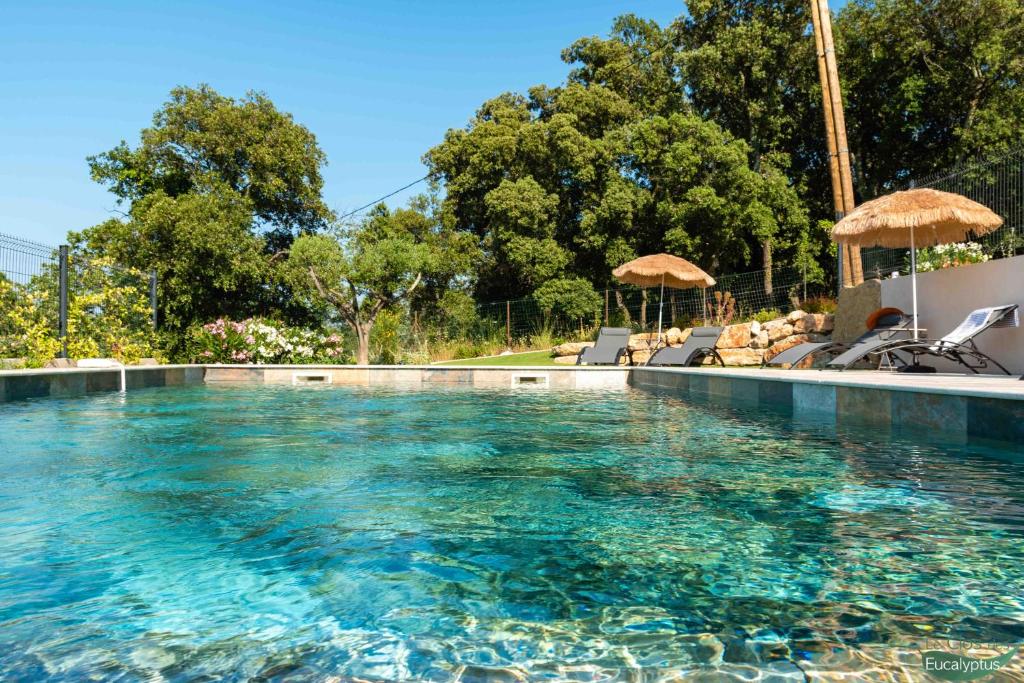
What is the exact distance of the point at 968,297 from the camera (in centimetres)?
819

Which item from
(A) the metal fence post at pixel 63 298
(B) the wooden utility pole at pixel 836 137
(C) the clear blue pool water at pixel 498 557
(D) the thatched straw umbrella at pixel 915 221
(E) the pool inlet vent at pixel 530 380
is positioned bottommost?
(C) the clear blue pool water at pixel 498 557

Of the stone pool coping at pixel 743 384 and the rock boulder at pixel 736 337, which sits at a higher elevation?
the rock boulder at pixel 736 337

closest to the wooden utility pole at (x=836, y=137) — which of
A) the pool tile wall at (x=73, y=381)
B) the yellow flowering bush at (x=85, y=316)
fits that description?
the pool tile wall at (x=73, y=381)

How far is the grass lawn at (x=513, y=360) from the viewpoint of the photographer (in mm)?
15062

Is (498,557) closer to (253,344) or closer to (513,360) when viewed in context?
(253,344)

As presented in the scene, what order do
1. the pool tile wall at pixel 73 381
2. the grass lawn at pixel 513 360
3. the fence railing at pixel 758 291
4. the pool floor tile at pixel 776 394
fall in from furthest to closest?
the grass lawn at pixel 513 360 < the fence railing at pixel 758 291 < the pool tile wall at pixel 73 381 < the pool floor tile at pixel 776 394

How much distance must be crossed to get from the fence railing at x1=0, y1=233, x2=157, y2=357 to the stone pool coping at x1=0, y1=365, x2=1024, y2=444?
1.24 m

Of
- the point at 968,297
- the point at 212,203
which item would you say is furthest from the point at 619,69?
the point at 968,297

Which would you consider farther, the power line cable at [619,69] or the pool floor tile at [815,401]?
the power line cable at [619,69]

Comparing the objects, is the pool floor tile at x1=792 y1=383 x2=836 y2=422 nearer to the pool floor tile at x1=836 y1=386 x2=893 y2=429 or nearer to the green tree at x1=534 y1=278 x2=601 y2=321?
the pool floor tile at x1=836 y1=386 x2=893 y2=429

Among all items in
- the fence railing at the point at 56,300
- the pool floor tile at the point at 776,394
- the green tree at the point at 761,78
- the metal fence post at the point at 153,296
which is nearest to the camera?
the pool floor tile at the point at 776,394

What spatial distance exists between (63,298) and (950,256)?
42.1 feet

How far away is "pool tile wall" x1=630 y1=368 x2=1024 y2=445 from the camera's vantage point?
4211 mm

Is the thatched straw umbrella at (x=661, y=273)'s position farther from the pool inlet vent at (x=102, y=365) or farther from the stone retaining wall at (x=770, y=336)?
the pool inlet vent at (x=102, y=365)
